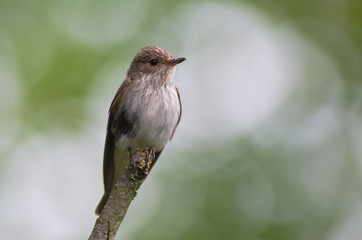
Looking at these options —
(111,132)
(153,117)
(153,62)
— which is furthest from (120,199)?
(153,62)

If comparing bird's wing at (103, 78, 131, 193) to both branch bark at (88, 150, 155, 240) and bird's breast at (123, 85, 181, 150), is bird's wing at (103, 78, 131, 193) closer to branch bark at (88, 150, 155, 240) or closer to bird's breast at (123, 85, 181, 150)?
bird's breast at (123, 85, 181, 150)

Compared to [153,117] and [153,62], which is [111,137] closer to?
[153,117]

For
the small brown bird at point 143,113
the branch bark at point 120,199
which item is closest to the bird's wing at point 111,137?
the small brown bird at point 143,113

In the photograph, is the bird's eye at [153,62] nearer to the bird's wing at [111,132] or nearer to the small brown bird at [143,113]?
the small brown bird at [143,113]

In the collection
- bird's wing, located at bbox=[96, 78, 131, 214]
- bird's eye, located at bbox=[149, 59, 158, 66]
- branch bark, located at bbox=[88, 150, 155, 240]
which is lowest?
branch bark, located at bbox=[88, 150, 155, 240]

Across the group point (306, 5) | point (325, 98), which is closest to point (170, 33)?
point (306, 5)

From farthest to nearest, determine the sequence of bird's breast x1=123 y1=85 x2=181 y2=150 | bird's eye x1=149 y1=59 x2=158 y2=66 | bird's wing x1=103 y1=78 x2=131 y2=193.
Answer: bird's eye x1=149 y1=59 x2=158 y2=66 → bird's wing x1=103 y1=78 x2=131 y2=193 → bird's breast x1=123 y1=85 x2=181 y2=150

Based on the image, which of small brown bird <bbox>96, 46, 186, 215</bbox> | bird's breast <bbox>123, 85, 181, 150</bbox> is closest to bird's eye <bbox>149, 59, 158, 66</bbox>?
small brown bird <bbox>96, 46, 186, 215</bbox>
